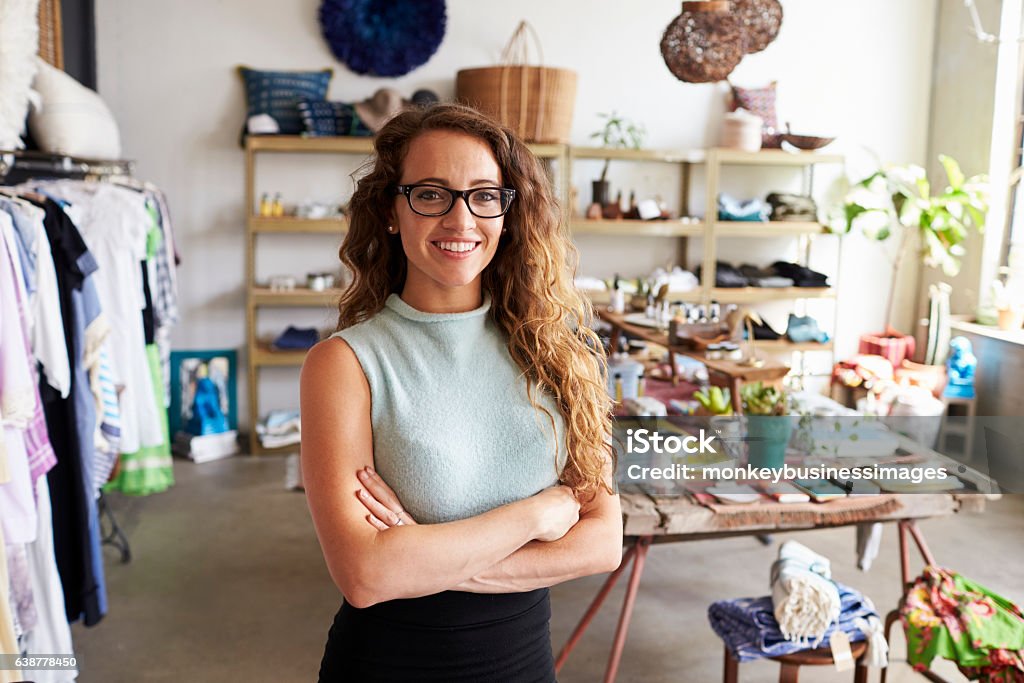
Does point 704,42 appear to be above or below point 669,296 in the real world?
above

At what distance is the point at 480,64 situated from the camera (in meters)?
6.00

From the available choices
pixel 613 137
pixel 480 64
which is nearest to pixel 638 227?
pixel 613 137

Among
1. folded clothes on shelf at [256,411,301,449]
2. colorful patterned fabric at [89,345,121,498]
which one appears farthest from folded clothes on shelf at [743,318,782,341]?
colorful patterned fabric at [89,345,121,498]

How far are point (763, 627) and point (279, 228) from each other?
4028mm

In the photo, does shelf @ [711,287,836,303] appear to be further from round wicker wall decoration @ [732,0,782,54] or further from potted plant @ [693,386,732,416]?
potted plant @ [693,386,732,416]

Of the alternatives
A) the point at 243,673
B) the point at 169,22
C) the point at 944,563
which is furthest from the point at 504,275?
the point at 169,22

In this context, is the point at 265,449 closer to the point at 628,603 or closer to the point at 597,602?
the point at 597,602

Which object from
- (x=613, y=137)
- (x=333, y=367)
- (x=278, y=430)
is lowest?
(x=278, y=430)

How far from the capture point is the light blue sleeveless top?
4.52 ft

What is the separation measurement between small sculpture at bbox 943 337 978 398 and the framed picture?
4537mm

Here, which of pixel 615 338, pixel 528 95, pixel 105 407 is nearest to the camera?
pixel 105 407

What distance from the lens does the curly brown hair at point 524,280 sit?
1.46m

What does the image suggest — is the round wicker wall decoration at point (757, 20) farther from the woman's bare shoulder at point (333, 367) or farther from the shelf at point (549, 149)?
the woman's bare shoulder at point (333, 367)

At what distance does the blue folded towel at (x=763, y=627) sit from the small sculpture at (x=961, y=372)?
3.46 meters
